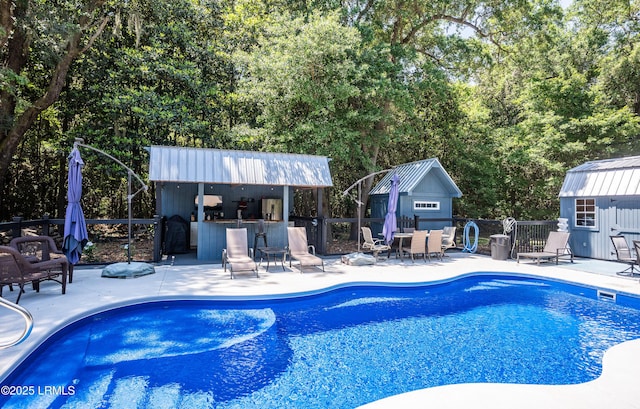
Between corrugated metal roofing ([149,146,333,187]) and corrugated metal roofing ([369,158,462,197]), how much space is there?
3822mm

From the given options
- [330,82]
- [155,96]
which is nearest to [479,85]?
[330,82]

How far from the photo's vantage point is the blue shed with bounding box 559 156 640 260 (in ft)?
35.0

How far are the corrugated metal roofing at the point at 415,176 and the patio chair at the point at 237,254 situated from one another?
6.68 meters

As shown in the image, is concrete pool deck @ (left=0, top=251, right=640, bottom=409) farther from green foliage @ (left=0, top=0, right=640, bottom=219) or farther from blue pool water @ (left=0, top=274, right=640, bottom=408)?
green foliage @ (left=0, top=0, right=640, bottom=219)

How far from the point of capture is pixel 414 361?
4699 millimetres

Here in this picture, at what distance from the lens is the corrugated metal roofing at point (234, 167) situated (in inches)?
386

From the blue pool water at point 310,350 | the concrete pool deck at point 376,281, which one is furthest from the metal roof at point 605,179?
the blue pool water at point 310,350

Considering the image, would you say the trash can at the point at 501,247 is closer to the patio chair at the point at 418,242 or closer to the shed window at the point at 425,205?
the patio chair at the point at 418,242

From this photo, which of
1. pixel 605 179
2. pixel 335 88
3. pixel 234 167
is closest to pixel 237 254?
pixel 234 167

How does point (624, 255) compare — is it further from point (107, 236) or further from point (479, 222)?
point (107, 236)

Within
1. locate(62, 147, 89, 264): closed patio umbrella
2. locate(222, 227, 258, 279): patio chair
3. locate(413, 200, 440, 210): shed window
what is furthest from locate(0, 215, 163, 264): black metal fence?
locate(413, 200, 440, 210): shed window

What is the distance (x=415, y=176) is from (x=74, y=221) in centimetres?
1130

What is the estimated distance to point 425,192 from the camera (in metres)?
14.3

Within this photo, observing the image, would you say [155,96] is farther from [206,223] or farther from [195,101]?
[206,223]
